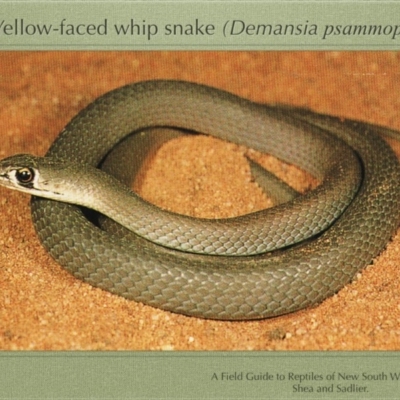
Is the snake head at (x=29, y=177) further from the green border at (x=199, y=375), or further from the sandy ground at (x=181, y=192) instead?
the green border at (x=199, y=375)

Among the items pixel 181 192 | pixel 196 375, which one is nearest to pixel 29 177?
pixel 181 192

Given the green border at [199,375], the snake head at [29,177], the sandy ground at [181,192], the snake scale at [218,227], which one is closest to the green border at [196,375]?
the green border at [199,375]

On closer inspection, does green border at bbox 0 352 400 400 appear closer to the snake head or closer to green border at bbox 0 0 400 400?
green border at bbox 0 0 400 400

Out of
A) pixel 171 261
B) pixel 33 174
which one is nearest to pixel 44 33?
pixel 33 174

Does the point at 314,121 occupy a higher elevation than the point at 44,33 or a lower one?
lower

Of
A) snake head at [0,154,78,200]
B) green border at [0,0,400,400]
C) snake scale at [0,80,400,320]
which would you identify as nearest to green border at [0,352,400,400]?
green border at [0,0,400,400]

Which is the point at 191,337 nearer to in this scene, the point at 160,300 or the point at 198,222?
the point at 160,300

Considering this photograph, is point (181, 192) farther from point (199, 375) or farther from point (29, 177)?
point (199, 375)
